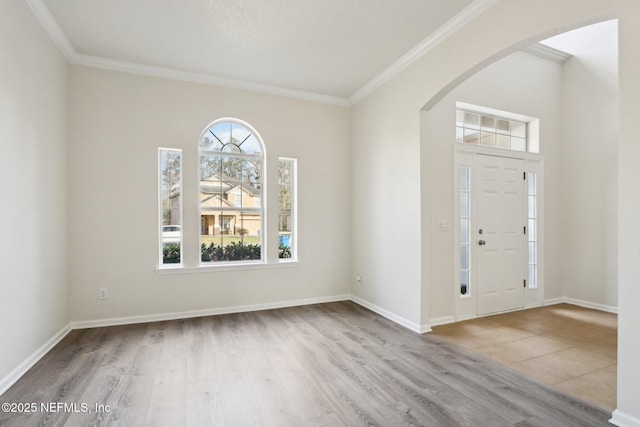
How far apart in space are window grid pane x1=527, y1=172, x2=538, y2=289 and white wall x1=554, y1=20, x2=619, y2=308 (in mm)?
630

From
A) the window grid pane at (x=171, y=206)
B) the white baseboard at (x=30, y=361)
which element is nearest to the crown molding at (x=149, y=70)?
the window grid pane at (x=171, y=206)

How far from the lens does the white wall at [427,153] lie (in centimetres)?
185

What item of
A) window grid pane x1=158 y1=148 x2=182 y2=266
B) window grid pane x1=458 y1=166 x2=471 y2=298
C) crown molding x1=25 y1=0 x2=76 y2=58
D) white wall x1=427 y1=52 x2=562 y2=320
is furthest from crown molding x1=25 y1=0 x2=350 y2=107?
window grid pane x1=458 y1=166 x2=471 y2=298

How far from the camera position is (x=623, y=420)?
6.18 feet

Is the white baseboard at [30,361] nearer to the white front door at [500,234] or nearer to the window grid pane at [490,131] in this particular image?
the white front door at [500,234]

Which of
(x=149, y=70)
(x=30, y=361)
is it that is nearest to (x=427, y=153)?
(x=149, y=70)

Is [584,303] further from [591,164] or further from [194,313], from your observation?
[194,313]

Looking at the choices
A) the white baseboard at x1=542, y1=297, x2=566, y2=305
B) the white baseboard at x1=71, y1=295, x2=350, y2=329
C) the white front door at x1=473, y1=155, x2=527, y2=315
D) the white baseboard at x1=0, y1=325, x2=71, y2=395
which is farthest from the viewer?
the white baseboard at x1=542, y1=297, x2=566, y2=305

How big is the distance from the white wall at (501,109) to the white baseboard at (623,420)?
1.89m

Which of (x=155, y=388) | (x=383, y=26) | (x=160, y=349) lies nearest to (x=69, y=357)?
(x=160, y=349)

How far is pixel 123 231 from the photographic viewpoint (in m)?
3.77

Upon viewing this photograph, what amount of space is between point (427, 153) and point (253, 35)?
225 cm

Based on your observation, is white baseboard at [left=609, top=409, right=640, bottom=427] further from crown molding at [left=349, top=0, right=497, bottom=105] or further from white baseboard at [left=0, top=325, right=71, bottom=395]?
white baseboard at [left=0, top=325, right=71, bottom=395]

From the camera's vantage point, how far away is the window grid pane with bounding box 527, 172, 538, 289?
15.3 feet
